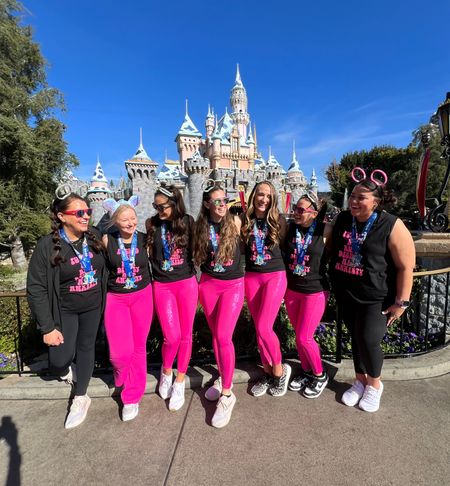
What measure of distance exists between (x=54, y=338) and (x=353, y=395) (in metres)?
2.75

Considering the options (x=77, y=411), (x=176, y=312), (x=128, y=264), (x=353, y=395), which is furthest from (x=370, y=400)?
(x=77, y=411)

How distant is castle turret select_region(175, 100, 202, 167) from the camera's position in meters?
52.6

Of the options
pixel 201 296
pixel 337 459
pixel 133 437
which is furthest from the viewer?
pixel 201 296

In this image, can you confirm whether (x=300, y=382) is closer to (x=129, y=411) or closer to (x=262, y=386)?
(x=262, y=386)

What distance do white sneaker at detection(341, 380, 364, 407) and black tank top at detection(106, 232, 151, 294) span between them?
218 centimetres

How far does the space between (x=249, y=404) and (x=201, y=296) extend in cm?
112

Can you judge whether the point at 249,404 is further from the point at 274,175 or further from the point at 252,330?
the point at 274,175

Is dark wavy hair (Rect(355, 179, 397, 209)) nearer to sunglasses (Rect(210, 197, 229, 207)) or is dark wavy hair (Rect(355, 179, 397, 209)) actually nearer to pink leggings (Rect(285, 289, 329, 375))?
pink leggings (Rect(285, 289, 329, 375))

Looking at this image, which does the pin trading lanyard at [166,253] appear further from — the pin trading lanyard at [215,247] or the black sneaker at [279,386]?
the black sneaker at [279,386]

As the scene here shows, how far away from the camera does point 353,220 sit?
2570 mm

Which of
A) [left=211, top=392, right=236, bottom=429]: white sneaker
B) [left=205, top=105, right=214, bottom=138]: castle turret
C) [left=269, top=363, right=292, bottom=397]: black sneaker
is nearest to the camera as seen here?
[left=211, top=392, right=236, bottom=429]: white sneaker

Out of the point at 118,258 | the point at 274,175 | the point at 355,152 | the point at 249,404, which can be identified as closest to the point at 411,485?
the point at 249,404

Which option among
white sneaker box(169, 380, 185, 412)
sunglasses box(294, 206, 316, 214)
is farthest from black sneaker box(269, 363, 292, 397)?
sunglasses box(294, 206, 316, 214)

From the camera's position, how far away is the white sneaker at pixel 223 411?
2.41 m
